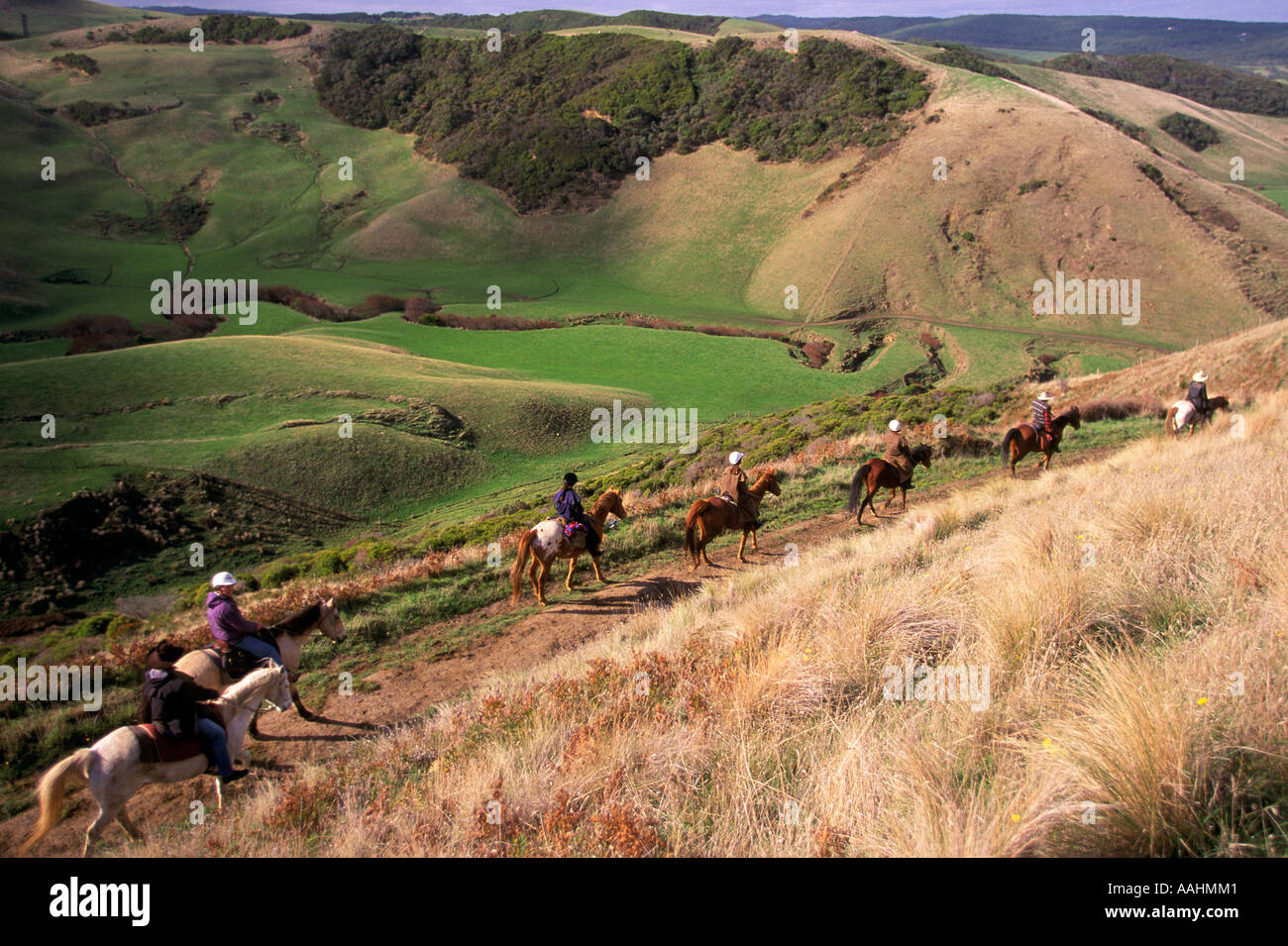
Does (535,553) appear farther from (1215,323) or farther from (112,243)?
(112,243)

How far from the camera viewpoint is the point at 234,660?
891 centimetres

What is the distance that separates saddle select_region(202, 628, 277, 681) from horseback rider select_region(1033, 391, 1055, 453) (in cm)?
1569

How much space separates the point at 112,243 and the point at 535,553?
87918 millimetres

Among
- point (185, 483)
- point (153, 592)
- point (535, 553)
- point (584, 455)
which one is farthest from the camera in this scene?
point (584, 455)

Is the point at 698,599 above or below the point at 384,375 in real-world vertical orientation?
below

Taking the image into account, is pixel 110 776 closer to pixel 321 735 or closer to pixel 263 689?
pixel 263 689

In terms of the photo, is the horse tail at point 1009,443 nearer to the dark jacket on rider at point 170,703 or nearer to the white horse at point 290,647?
the white horse at point 290,647

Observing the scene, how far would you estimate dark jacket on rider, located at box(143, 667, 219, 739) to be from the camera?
→ 7.03 metres

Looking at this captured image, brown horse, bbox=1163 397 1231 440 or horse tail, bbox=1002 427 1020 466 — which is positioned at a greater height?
brown horse, bbox=1163 397 1231 440

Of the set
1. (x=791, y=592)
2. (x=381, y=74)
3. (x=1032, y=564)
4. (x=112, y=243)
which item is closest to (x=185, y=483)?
(x=791, y=592)

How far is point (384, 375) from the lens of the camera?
32812mm

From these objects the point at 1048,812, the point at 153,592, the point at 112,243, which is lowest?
the point at 153,592

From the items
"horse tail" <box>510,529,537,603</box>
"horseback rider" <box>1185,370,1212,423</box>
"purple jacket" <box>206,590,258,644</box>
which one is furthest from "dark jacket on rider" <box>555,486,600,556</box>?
"horseback rider" <box>1185,370,1212,423</box>

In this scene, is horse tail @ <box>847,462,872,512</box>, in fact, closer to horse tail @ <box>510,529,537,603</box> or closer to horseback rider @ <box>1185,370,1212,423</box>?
horse tail @ <box>510,529,537,603</box>
